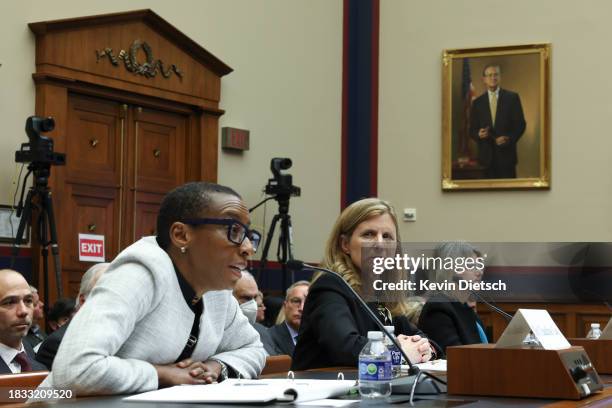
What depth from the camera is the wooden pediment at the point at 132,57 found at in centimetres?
729

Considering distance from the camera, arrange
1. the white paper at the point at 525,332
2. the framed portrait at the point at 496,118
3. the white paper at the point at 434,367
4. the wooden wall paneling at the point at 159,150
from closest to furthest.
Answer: the white paper at the point at 525,332 < the white paper at the point at 434,367 < the wooden wall paneling at the point at 159,150 < the framed portrait at the point at 496,118

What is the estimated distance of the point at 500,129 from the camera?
9930 mm

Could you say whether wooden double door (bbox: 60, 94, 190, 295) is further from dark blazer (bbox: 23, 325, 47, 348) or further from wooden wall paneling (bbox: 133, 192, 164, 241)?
dark blazer (bbox: 23, 325, 47, 348)

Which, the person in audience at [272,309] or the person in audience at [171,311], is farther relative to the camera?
the person in audience at [272,309]

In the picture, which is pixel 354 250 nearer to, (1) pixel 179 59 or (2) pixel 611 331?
(2) pixel 611 331

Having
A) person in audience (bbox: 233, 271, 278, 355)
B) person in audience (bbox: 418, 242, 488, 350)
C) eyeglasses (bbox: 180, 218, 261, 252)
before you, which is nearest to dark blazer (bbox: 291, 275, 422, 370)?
person in audience (bbox: 418, 242, 488, 350)

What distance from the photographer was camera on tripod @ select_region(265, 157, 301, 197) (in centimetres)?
873

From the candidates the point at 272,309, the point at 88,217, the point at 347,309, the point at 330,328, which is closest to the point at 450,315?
the point at 347,309

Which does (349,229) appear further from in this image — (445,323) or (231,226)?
(231,226)

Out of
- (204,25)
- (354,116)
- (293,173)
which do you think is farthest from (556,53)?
(204,25)

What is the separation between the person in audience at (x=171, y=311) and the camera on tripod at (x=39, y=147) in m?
4.10

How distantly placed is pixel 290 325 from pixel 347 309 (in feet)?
8.28

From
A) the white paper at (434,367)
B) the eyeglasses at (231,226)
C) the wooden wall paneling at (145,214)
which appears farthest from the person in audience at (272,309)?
the eyeglasses at (231,226)

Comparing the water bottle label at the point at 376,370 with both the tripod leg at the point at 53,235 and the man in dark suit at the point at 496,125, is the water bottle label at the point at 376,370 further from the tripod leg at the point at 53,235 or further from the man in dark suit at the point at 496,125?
the man in dark suit at the point at 496,125
